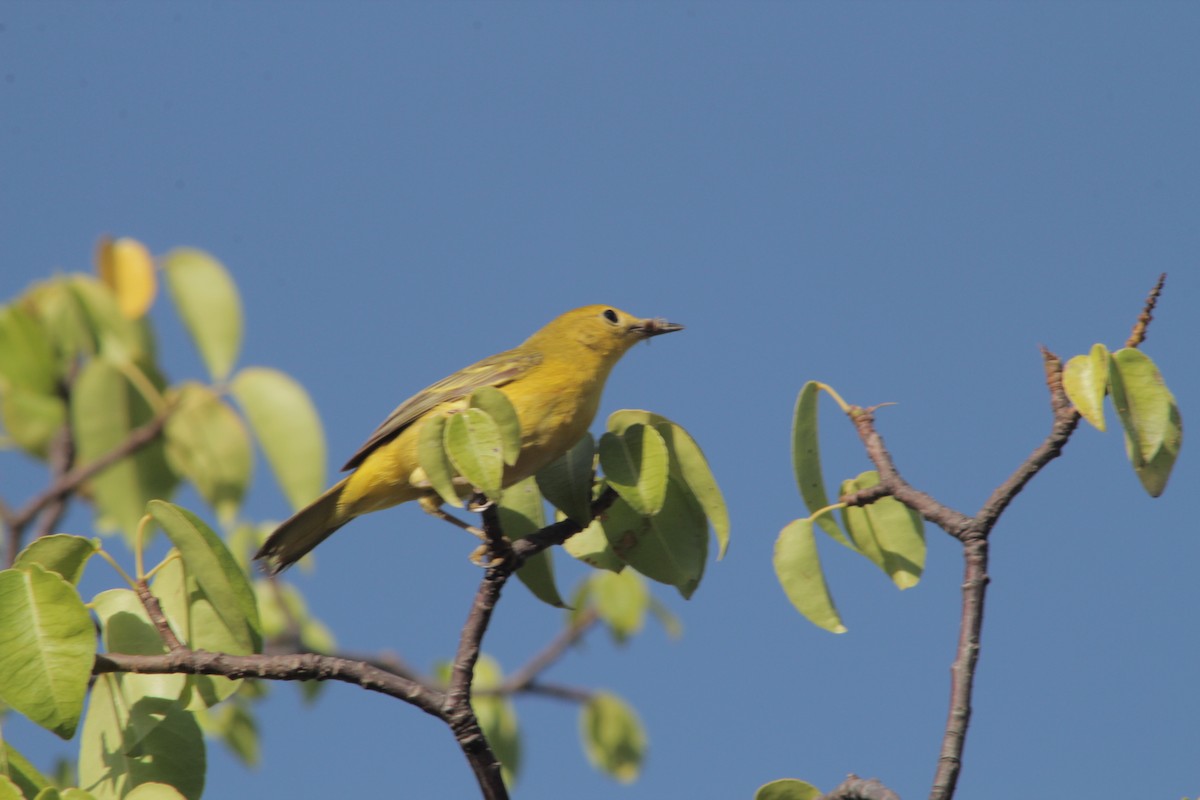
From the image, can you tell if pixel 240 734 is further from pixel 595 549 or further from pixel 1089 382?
pixel 1089 382

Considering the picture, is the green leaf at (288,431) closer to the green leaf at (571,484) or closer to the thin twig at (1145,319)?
the green leaf at (571,484)

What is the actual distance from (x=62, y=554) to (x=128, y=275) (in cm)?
219

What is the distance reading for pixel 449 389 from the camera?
510cm

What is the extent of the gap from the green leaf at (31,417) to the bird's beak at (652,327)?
2.48 meters

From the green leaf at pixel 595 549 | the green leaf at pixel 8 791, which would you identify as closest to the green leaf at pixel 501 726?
the green leaf at pixel 595 549

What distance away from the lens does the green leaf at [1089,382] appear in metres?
2.60

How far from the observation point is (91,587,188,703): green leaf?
9.79 ft

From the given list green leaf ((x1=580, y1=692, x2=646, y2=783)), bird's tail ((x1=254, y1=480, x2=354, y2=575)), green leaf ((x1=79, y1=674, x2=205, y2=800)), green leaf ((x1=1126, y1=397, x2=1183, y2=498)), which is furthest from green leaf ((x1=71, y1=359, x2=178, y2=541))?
green leaf ((x1=580, y1=692, x2=646, y2=783))

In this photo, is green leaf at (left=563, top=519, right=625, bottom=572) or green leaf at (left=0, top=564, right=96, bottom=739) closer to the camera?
green leaf at (left=0, top=564, right=96, bottom=739)

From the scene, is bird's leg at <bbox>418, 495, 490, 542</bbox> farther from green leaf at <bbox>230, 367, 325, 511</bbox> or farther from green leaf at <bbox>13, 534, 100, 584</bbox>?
green leaf at <bbox>13, 534, 100, 584</bbox>

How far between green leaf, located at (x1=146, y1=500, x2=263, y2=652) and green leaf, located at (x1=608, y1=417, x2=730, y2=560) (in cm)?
101

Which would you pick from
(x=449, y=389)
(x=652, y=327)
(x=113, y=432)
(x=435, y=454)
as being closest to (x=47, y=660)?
(x=435, y=454)

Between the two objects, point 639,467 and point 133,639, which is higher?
point 639,467

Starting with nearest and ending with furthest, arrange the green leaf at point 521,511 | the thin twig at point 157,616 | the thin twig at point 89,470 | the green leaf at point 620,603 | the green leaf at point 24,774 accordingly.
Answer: the green leaf at point 24,774 < the thin twig at point 157,616 < the green leaf at point 521,511 < the thin twig at point 89,470 < the green leaf at point 620,603
